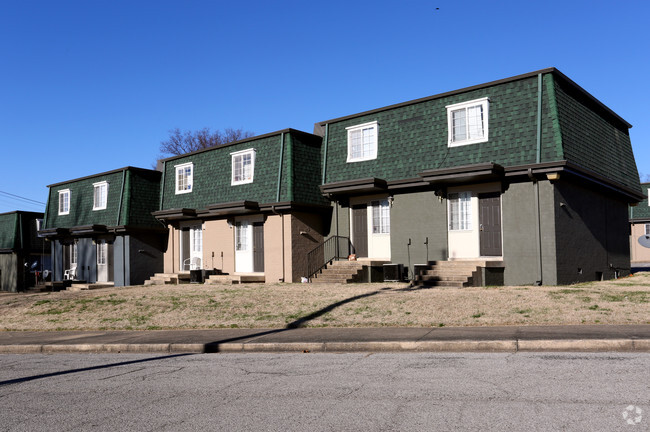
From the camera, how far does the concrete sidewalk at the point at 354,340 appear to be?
9.68 meters

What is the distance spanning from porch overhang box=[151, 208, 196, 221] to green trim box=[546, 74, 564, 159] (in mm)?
16311

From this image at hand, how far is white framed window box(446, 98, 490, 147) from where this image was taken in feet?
63.5

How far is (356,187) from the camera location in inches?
862

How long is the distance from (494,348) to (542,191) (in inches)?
375

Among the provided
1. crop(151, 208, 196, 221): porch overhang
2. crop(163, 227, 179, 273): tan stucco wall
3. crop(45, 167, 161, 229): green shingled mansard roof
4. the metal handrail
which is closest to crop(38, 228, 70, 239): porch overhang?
crop(45, 167, 161, 229): green shingled mansard roof

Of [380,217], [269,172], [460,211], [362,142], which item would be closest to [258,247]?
[269,172]

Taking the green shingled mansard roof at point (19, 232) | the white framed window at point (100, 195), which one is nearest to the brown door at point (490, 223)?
the white framed window at point (100, 195)

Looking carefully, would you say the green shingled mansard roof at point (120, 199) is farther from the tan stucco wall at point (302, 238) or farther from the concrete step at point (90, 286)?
the tan stucco wall at point (302, 238)

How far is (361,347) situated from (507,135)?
10.8 meters

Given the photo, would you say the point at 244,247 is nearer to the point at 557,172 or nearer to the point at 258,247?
the point at 258,247

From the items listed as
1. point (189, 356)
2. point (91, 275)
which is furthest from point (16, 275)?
point (189, 356)

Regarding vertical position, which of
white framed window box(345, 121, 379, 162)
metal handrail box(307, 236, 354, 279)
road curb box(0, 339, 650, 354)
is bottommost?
road curb box(0, 339, 650, 354)

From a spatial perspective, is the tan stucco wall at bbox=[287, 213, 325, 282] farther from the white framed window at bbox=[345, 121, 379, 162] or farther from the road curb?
the road curb

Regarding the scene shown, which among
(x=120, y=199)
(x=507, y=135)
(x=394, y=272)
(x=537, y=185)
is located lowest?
(x=394, y=272)
